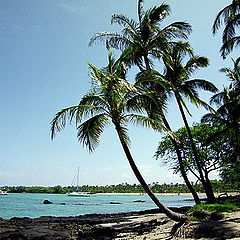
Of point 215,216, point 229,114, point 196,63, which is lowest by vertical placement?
point 215,216

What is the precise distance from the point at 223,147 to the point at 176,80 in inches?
337

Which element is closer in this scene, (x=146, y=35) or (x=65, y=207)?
(x=146, y=35)

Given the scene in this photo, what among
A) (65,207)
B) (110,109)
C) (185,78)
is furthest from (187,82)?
(65,207)

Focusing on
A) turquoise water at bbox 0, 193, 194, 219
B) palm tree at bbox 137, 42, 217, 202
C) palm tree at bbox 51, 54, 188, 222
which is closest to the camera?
palm tree at bbox 51, 54, 188, 222

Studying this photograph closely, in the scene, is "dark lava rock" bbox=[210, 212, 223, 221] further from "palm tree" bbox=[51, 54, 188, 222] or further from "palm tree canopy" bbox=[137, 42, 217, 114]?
"palm tree canopy" bbox=[137, 42, 217, 114]

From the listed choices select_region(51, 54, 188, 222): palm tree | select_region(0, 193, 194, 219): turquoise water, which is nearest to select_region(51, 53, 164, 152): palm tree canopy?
select_region(51, 54, 188, 222): palm tree

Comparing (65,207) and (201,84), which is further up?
(201,84)

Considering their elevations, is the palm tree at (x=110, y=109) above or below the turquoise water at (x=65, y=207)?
above

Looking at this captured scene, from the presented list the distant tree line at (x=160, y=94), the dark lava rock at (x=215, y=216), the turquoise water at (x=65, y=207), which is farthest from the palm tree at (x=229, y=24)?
the turquoise water at (x=65, y=207)

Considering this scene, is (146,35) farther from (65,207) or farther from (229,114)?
(65,207)

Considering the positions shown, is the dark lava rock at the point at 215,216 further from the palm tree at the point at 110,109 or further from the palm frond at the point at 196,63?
the palm frond at the point at 196,63

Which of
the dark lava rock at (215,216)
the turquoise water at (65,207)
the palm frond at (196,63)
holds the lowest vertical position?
the turquoise water at (65,207)

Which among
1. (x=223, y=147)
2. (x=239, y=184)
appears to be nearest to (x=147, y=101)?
(x=223, y=147)

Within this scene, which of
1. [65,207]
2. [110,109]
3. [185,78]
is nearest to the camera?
[110,109]
